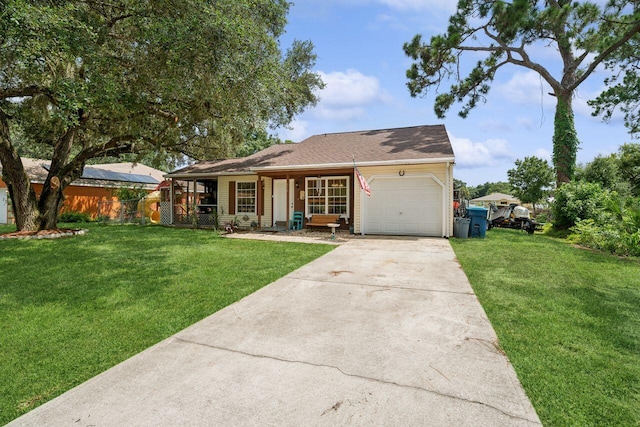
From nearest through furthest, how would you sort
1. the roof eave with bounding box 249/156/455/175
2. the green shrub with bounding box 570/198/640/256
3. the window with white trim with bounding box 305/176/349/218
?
the green shrub with bounding box 570/198/640/256
the roof eave with bounding box 249/156/455/175
the window with white trim with bounding box 305/176/349/218

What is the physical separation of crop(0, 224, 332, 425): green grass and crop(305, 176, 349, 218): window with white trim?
4.26 meters

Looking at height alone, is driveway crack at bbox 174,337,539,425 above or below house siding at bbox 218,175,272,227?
below

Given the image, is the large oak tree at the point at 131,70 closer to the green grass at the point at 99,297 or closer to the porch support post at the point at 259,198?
the porch support post at the point at 259,198

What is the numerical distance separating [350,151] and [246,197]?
5.54m

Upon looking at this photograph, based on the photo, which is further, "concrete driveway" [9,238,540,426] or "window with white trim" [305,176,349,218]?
"window with white trim" [305,176,349,218]

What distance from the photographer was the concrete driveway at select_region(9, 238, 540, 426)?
82.0 inches

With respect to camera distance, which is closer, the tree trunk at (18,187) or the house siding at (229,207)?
the tree trunk at (18,187)

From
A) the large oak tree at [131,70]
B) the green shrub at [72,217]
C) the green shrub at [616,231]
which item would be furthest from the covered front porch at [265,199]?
the green shrub at [616,231]

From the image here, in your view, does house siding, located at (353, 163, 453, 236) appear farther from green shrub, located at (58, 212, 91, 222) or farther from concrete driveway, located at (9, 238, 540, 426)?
green shrub, located at (58, 212, 91, 222)

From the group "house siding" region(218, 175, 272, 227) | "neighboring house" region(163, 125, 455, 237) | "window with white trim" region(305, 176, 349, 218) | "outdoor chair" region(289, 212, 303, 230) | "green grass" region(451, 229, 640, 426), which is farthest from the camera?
"house siding" region(218, 175, 272, 227)

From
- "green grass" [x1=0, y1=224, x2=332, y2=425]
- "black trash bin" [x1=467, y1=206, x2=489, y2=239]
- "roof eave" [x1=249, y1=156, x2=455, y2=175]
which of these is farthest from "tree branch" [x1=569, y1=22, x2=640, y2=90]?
"green grass" [x1=0, y1=224, x2=332, y2=425]

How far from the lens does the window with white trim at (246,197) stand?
580 inches

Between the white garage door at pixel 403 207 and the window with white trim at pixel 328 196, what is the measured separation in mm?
1238

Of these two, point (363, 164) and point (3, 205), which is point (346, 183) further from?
point (3, 205)
